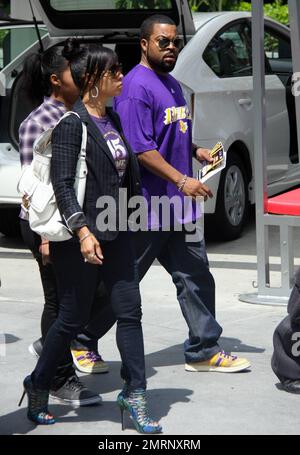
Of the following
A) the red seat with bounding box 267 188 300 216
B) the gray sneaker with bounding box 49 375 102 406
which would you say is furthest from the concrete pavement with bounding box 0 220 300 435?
the red seat with bounding box 267 188 300 216

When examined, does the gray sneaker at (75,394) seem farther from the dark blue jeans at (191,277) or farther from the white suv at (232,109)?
the white suv at (232,109)

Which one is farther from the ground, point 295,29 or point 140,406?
point 295,29

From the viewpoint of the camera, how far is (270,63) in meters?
10.0

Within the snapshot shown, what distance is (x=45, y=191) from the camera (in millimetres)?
4672

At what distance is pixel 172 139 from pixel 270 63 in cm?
472

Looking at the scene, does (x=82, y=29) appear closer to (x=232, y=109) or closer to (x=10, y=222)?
(x=232, y=109)

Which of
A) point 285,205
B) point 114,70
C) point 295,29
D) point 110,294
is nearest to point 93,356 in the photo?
point 110,294

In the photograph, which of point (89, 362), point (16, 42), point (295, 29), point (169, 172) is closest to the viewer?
point (169, 172)

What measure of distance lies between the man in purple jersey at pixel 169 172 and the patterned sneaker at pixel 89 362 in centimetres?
43

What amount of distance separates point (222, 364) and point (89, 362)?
0.66 m

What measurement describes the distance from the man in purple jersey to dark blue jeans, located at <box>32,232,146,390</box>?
74 centimetres

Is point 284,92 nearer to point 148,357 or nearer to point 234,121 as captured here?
point 234,121

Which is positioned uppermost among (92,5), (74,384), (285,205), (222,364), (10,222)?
(92,5)

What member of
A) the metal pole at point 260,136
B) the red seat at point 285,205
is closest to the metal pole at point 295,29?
the metal pole at point 260,136
